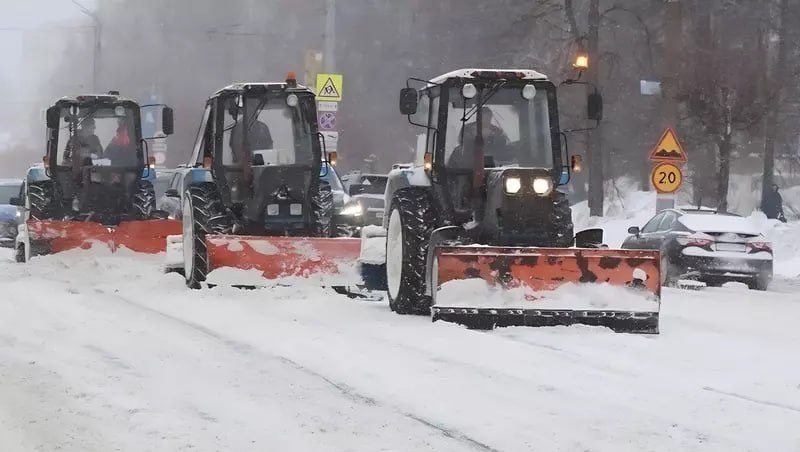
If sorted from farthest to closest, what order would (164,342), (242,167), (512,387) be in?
(242,167), (164,342), (512,387)

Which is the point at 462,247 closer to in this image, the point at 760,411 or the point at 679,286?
the point at 760,411

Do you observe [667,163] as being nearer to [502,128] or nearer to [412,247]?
[502,128]

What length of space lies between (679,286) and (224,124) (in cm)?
722

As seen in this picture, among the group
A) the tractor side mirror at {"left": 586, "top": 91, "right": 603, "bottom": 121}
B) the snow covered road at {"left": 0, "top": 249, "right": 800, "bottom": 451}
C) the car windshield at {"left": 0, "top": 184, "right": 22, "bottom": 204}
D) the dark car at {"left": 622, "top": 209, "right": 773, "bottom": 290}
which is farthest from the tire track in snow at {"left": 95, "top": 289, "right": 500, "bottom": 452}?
the car windshield at {"left": 0, "top": 184, "right": 22, "bottom": 204}

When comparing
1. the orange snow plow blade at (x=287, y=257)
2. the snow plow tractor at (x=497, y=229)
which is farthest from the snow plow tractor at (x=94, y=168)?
the snow plow tractor at (x=497, y=229)

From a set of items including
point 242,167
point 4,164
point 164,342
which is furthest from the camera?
point 4,164

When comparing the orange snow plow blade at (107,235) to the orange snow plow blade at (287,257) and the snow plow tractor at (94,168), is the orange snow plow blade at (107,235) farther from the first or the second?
the orange snow plow blade at (287,257)

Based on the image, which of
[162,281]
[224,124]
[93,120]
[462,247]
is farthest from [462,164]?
[93,120]

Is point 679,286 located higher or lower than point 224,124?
lower

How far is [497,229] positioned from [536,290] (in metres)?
0.95

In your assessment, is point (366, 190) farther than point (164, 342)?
Yes

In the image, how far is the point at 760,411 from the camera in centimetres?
647

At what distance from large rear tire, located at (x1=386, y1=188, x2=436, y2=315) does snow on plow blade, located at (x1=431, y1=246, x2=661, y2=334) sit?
30.5 inches

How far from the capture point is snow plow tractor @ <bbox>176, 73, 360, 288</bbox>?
1295cm
